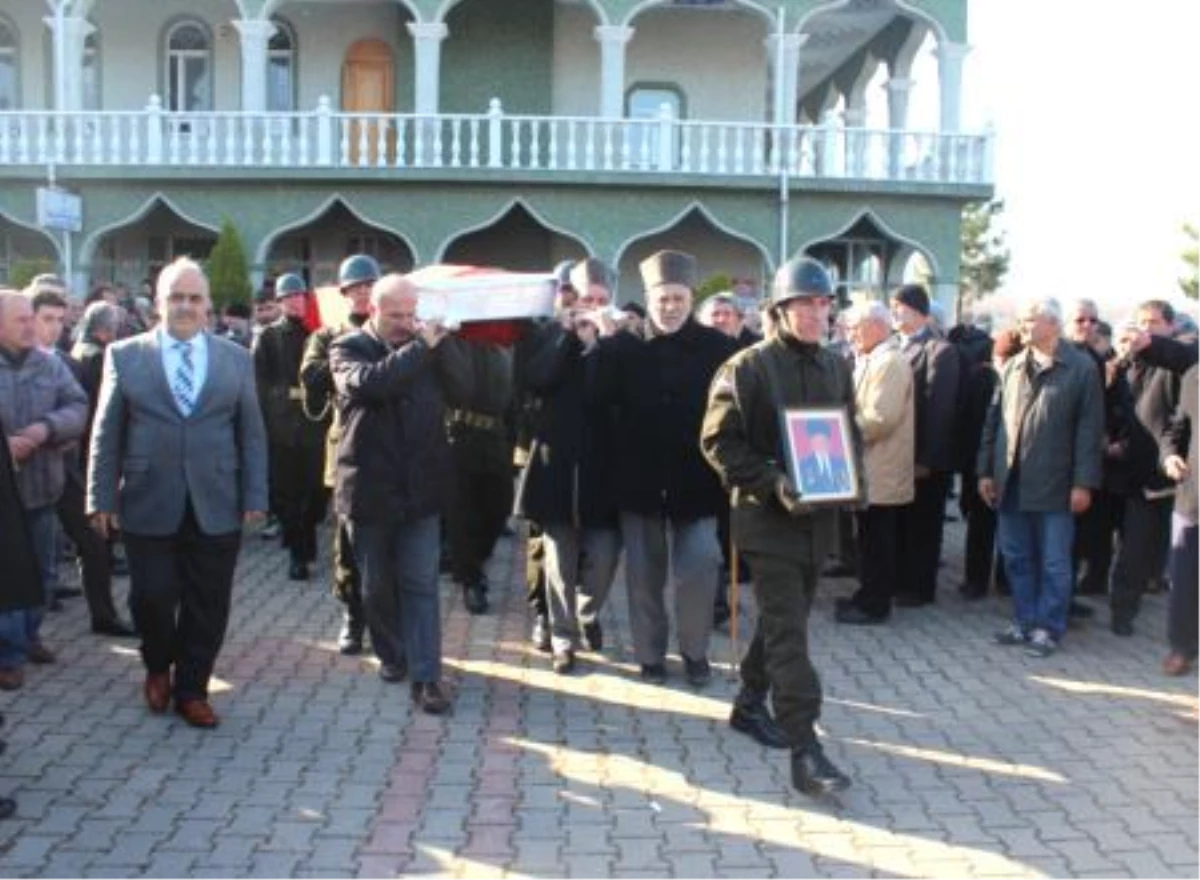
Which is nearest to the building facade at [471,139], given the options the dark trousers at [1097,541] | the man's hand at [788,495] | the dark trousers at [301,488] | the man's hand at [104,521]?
the dark trousers at [301,488]

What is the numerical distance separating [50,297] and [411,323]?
2.47 m

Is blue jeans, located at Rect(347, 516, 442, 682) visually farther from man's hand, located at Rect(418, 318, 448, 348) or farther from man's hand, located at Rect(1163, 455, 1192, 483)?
man's hand, located at Rect(1163, 455, 1192, 483)

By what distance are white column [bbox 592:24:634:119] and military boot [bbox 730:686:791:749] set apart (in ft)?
52.9

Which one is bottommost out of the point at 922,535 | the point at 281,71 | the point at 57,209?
the point at 922,535

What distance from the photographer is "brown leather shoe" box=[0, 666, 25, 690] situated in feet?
21.7

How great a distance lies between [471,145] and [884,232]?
6819 mm

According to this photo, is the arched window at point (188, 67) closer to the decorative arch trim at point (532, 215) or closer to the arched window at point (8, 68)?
the arched window at point (8, 68)

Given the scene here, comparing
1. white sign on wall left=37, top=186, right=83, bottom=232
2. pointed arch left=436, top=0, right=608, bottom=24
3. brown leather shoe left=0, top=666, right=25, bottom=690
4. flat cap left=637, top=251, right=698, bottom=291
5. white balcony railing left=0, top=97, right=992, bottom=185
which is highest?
pointed arch left=436, top=0, right=608, bottom=24

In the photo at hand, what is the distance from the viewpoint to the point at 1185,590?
6.94 meters

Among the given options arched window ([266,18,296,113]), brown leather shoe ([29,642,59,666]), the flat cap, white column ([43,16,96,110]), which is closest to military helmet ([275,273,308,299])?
brown leather shoe ([29,642,59,666])

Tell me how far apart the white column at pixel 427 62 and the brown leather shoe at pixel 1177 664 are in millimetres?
15795

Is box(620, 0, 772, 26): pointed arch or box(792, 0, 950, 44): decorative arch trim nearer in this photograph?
box(620, 0, 772, 26): pointed arch

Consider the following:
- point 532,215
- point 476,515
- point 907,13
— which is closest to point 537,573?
point 476,515

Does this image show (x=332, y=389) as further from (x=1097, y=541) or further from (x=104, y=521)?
(x=1097, y=541)
